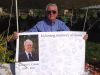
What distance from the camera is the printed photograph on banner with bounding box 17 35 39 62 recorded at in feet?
15.8

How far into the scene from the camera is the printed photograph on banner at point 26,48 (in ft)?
15.8

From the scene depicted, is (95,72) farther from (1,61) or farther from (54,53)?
(1,61)

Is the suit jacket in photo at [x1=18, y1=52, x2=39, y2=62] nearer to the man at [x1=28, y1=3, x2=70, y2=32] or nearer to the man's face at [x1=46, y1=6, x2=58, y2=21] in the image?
the man at [x1=28, y1=3, x2=70, y2=32]

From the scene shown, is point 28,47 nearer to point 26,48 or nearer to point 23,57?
point 26,48

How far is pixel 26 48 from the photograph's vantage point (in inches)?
191

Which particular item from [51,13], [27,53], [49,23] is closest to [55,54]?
[27,53]

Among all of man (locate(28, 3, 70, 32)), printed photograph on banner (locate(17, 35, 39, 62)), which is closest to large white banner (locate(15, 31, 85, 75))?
printed photograph on banner (locate(17, 35, 39, 62))

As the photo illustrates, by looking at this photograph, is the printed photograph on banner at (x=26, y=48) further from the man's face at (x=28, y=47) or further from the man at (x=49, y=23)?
the man at (x=49, y=23)

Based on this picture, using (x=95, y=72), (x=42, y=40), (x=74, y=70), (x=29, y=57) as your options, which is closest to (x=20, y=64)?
(x=29, y=57)

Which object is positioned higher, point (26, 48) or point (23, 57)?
point (26, 48)

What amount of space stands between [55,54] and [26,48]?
0.46 meters

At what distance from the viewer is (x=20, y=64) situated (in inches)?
191

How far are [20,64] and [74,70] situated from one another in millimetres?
853

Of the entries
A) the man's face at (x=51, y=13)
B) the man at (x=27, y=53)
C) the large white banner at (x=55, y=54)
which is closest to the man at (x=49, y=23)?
the man's face at (x=51, y=13)
